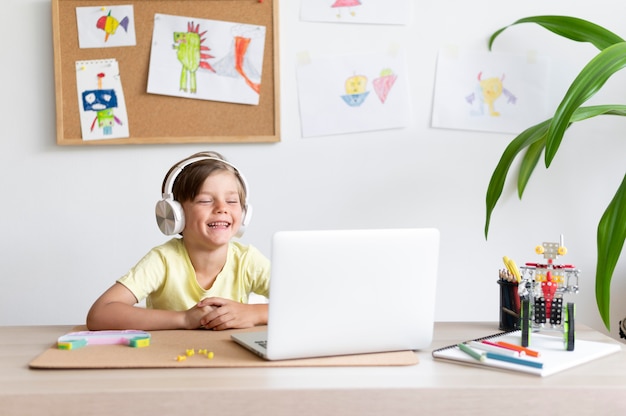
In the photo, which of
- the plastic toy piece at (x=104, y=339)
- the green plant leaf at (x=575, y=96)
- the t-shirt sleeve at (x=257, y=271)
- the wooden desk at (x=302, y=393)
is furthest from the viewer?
the t-shirt sleeve at (x=257, y=271)

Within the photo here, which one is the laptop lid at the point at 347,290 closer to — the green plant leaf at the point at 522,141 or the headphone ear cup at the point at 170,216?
the headphone ear cup at the point at 170,216

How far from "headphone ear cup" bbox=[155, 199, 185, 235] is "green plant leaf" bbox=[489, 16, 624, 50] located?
109cm

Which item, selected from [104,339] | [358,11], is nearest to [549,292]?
[104,339]

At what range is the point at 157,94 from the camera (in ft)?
7.16

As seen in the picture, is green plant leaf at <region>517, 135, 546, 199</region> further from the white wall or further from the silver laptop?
the silver laptop

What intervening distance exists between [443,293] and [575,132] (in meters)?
0.63

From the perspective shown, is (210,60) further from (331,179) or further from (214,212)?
(214,212)

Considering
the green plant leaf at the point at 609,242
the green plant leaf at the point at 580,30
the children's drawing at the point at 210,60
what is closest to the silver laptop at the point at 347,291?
the green plant leaf at the point at 609,242

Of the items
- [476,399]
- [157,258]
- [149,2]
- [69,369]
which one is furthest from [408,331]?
[149,2]

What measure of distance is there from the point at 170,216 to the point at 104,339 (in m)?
0.37

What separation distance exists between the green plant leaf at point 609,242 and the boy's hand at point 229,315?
30.2 inches

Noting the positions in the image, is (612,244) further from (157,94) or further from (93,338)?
(157,94)

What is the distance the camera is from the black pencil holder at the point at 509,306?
1.44 metres

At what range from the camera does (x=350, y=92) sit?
222 cm
